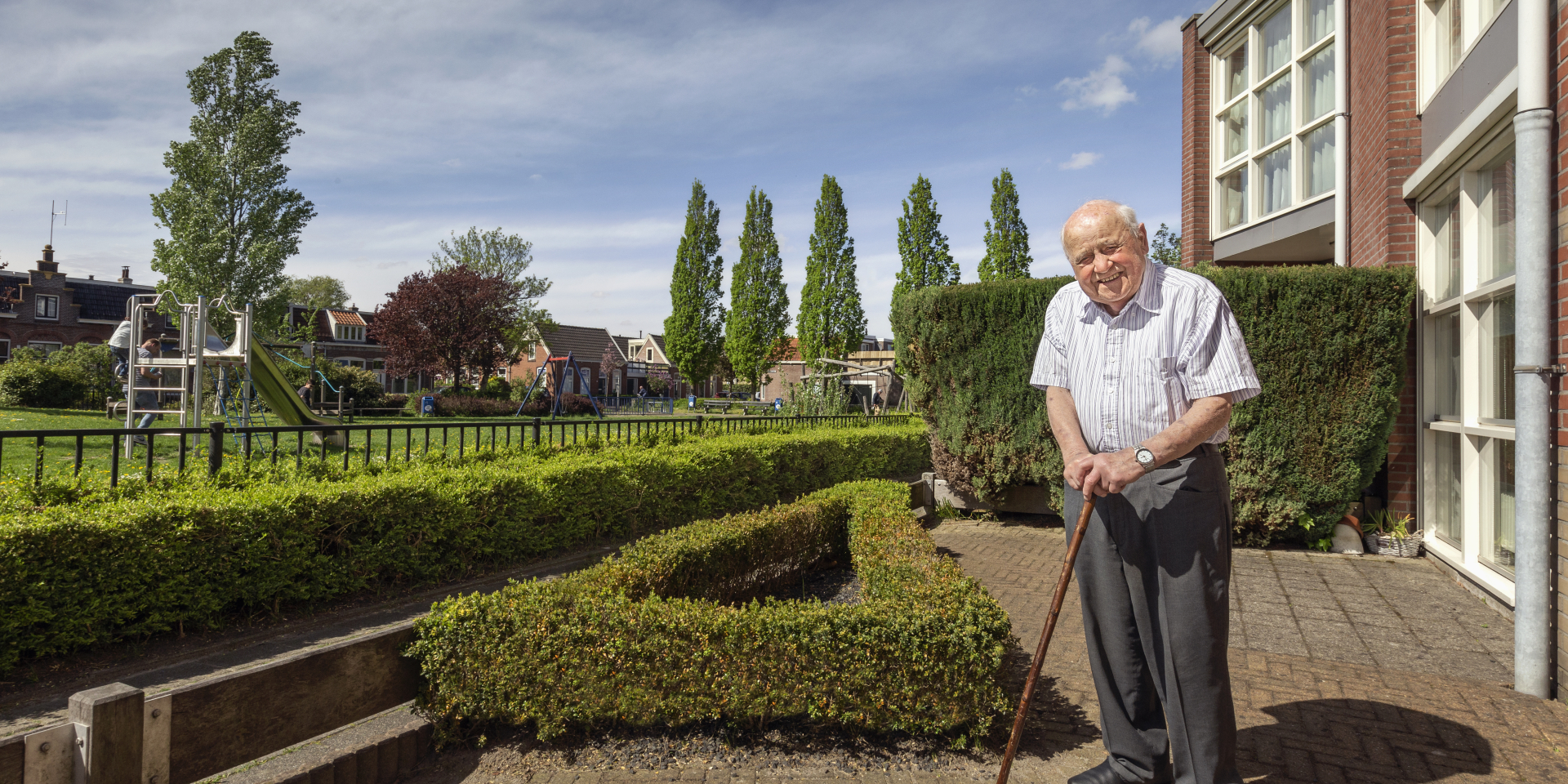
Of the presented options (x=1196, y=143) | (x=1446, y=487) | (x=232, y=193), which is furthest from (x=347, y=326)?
(x=1446, y=487)

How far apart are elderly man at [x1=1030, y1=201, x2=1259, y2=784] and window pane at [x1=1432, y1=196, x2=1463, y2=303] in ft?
16.7

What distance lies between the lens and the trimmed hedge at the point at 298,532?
12.1 ft

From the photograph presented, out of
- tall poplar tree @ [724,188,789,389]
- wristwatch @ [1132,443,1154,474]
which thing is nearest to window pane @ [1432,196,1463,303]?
wristwatch @ [1132,443,1154,474]

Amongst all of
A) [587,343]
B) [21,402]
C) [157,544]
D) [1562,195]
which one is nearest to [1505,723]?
[1562,195]

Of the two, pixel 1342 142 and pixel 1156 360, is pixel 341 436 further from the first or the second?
pixel 1342 142

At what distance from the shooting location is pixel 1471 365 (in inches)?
220

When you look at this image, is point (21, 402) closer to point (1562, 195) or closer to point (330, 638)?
point (330, 638)

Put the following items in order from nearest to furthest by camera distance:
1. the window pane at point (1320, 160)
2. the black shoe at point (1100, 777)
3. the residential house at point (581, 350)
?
the black shoe at point (1100, 777)
the window pane at point (1320, 160)
the residential house at point (581, 350)

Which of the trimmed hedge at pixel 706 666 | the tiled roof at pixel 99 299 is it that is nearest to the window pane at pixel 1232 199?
the trimmed hedge at pixel 706 666

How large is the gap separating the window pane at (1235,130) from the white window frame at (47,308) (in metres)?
54.1

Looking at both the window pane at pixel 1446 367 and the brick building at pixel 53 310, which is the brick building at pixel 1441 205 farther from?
the brick building at pixel 53 310

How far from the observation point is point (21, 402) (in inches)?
877

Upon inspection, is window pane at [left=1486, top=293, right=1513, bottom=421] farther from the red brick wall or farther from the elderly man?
the red brick wall

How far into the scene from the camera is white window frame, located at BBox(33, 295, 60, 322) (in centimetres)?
4119
